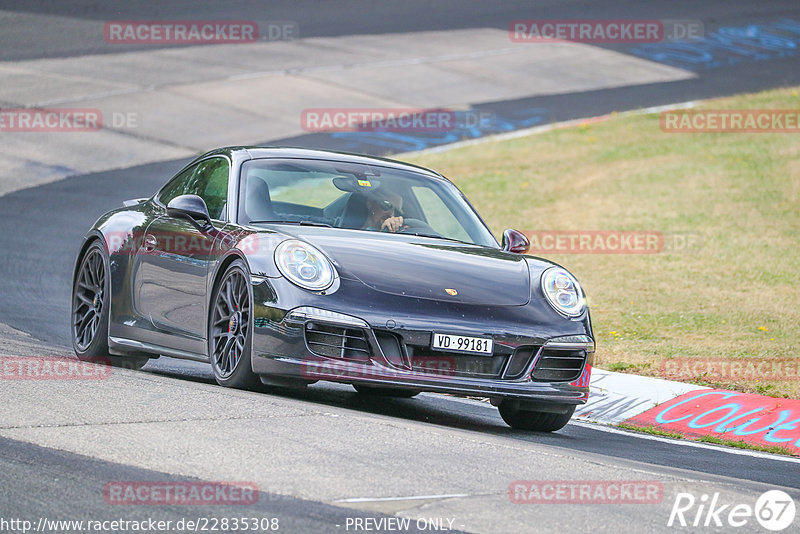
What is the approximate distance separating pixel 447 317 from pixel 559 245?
9783 millimetres

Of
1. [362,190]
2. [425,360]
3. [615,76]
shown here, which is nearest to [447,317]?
[425,360]

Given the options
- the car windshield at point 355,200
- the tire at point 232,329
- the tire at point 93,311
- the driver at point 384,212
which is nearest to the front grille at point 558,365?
the car windshield at point 355,200

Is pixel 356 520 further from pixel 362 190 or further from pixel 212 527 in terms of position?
pixel 362 190

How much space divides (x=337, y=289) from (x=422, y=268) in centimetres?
57

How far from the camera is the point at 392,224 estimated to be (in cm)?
795

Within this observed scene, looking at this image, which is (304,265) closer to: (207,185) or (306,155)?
(306,155)

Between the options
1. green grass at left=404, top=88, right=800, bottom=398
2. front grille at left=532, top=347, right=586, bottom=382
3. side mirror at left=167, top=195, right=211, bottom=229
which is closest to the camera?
front grille at left=532, top=347, right=586, bottom=382

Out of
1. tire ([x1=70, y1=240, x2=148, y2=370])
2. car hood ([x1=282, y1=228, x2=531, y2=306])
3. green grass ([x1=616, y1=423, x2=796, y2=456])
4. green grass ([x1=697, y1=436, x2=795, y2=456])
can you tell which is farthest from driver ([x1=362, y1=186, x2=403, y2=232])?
green grass ([x1=697, y1=436, x2=795, y2=456])

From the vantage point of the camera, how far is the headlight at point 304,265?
6.73 meters

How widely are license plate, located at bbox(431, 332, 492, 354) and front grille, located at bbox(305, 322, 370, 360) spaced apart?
371mm

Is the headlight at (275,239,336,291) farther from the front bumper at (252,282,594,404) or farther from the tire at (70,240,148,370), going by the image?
the tire at (70,240,148,370)

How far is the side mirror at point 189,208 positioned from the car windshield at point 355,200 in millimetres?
244

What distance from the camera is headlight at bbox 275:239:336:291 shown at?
22.1 feet

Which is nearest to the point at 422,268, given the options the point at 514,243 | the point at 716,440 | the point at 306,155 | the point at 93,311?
the point at 514,243
